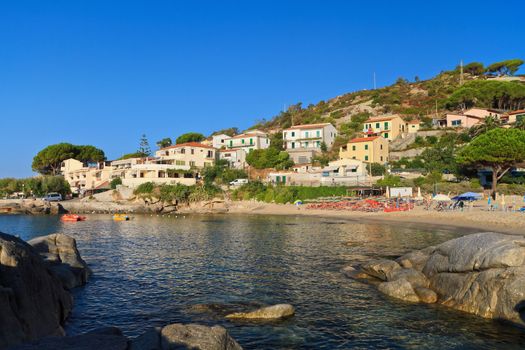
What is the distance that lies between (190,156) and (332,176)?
34774mm

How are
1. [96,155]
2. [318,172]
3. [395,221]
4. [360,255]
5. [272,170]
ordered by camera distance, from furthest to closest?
[96,155] → [272,170] → [318,172] → [395,221] → [360,255]

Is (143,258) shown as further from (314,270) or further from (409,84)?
(409,84)

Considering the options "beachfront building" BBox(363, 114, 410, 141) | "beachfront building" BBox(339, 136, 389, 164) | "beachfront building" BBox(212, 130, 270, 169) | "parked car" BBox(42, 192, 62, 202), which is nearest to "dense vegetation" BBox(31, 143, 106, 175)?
"parked car" BBox(42, 192, 62, 202)

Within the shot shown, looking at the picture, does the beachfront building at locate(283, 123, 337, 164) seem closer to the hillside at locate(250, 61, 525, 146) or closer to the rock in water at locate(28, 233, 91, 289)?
the hillside at locate(250, 61, 525, 146)

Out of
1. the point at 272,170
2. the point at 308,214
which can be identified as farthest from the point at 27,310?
the point at 272,170

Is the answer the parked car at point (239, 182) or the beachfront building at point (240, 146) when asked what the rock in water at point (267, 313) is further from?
the beachfront building at point (240, 146)

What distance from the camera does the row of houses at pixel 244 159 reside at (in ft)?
241

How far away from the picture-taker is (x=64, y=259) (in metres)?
20.0

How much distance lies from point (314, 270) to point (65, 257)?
13.1 metres

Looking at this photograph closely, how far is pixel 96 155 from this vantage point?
347ft

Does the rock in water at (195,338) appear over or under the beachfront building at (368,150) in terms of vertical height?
under

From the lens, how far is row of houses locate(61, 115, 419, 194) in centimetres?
7356

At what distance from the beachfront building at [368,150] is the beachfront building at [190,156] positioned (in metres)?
31.3

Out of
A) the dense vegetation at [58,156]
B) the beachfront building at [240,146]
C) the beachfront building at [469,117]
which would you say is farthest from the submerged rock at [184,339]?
the dense vegetation at [58,156]
